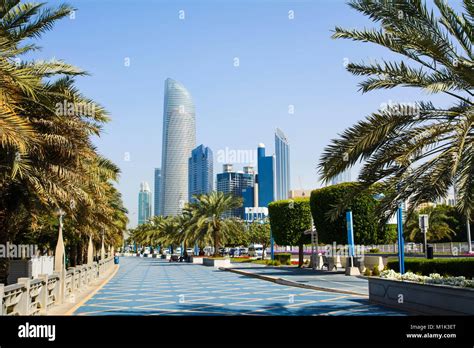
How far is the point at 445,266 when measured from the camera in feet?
72.3

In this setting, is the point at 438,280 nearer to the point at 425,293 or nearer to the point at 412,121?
the point at 425,293

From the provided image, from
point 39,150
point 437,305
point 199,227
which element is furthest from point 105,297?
point 199,227

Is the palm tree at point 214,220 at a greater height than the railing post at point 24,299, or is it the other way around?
the palm tree at point 214,220

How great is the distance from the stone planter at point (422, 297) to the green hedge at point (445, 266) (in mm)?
7226

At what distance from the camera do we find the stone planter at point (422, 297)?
37.9 ft

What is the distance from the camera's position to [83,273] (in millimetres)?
22562

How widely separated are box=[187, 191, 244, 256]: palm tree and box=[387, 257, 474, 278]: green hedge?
29.8 metres

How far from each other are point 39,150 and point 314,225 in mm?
27882

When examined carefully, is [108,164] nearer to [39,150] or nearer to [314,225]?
[39,150]

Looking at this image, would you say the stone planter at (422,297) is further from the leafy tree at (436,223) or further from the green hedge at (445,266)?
the leafy tree at (436,223)

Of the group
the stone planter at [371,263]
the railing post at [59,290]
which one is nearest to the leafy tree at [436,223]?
the stone planter at [371,263]

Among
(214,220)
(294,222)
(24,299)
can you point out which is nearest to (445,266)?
(24,299)
